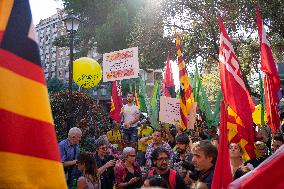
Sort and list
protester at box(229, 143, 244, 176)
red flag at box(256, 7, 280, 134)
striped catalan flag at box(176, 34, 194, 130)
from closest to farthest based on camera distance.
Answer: protester at box(229, 143, 244, 176), red flag at box(256, 7, 280, 134), striped catalan flag at box(176, 34, 194, 130)

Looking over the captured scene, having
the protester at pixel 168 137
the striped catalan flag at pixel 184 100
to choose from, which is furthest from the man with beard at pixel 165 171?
the protester at pixel 168 137

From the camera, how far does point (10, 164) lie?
156 centimetres

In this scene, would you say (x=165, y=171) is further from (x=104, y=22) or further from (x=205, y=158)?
(x=104, y=22)

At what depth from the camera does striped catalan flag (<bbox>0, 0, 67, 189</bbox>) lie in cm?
157

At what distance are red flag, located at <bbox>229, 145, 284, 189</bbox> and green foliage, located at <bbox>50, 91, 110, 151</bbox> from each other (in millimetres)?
9473

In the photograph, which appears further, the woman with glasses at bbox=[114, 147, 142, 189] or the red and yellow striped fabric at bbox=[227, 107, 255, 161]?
the woman with glasses at bbox=[114, 147, 142, 189]

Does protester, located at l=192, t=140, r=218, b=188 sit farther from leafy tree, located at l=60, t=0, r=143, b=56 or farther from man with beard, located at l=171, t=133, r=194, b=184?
leafy tree, located at l=60, t=0, r=143, b=56

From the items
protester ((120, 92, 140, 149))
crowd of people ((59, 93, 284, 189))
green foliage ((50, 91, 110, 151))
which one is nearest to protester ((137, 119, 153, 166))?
crowd of people ((59, 93, 284, 189))

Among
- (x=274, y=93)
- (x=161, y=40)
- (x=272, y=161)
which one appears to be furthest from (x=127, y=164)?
(x=161, y=40)

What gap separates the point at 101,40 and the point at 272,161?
1197 inches

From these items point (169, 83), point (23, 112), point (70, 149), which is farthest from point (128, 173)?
point (169, 83)

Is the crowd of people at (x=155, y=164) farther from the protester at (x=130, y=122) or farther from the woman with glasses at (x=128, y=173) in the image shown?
the protester at (x=130, y=122)

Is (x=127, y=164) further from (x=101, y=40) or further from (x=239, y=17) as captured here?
(x=101, y=40)

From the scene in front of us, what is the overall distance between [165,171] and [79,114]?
7.56 metres
